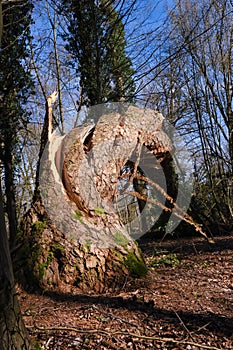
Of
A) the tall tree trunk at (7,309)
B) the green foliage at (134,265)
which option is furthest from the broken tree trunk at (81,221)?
the tall tree trunk at (7,309)

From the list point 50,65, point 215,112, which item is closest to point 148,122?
point 215,112

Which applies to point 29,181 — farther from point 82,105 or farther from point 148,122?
point 148,122

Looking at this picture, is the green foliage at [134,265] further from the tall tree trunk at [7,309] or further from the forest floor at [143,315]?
the tall tree trunk at [7,309]

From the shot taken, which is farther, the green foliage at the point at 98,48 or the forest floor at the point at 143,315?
the green foliage at the point at 98,48

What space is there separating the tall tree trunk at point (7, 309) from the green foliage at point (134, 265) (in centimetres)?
168

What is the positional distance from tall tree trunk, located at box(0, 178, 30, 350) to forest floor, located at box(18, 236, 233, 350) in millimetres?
374

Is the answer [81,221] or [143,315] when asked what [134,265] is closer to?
[81,221]

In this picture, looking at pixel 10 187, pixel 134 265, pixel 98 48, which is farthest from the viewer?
pixel 10 187

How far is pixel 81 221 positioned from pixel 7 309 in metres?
1.78

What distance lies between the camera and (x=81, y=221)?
10.7 ft

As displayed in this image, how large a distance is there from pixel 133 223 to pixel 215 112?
21.5 ft

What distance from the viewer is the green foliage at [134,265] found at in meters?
3.12

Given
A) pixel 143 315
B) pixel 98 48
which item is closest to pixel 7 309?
pixel 143 315

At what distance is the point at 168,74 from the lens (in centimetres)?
776
